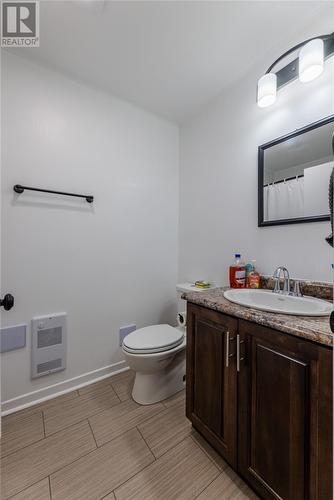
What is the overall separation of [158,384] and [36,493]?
796 millimetres

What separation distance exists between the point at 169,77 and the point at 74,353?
2.26 metres

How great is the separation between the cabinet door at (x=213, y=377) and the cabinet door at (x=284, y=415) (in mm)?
51

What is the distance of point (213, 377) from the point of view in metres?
1.07

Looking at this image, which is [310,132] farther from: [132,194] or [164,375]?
[164,375]

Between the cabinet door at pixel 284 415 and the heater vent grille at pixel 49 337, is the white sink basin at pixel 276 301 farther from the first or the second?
the heater vent grille at pixel 49 337

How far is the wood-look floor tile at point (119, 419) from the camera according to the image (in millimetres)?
1272

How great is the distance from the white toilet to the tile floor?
3.1 inches

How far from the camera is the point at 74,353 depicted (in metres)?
1.69

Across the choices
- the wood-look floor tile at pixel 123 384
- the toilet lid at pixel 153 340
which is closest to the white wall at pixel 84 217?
the wood-look floor tile at pixel 123 384

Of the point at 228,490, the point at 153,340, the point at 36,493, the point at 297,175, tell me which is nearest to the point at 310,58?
the point at 297,175

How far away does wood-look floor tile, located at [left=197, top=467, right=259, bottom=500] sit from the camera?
3.08 ft

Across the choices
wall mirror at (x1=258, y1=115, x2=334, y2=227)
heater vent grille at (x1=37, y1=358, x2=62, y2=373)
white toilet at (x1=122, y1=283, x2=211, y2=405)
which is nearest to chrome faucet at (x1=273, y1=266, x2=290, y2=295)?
wall mirror at (x1=258, y1=115, x2=334, y2=227)

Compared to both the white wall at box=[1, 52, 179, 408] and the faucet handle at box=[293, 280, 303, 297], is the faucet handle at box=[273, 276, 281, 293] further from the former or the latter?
the white wall at box=[1, 52, 179, 408]

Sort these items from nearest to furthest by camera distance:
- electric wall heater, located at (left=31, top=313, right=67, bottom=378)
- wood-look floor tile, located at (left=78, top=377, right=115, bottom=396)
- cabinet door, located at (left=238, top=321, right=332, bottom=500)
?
cabinet door, located at (left=238, top=321, right=332, bottom=500), electric wall heater, located at (left=31, top=313, right=67, bottom=378), wood-look floor tile, located at (left=78, top=377, right=115, bottom=396)
